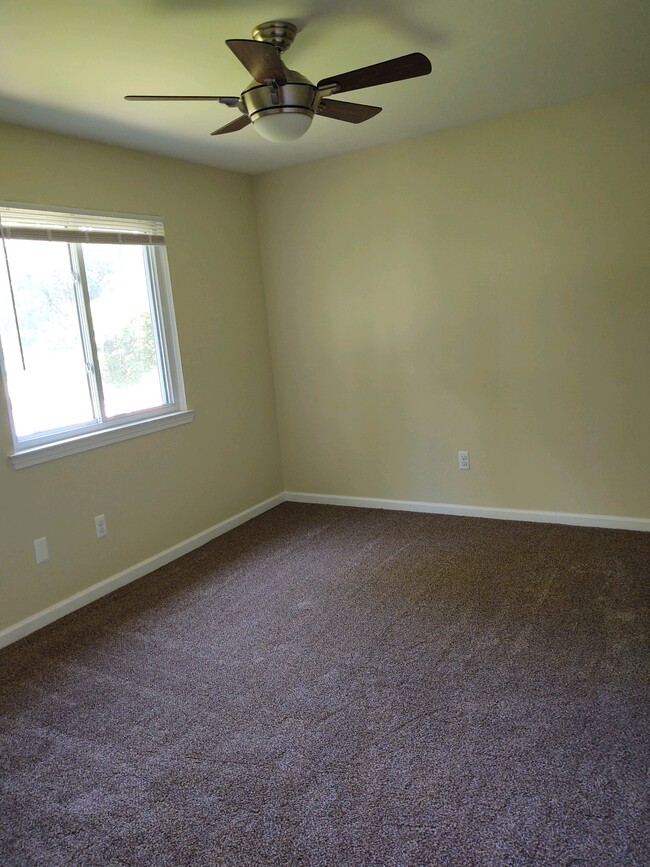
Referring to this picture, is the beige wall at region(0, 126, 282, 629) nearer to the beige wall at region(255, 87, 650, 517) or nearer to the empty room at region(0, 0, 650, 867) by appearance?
the empty room at region(0, 0, 650, 867)

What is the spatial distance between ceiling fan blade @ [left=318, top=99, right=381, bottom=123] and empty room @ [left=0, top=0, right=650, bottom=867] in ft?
0.06

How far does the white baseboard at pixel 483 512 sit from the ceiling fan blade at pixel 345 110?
2.54m

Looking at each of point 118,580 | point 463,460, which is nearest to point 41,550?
point 118,580

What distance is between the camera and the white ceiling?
2.09 metres

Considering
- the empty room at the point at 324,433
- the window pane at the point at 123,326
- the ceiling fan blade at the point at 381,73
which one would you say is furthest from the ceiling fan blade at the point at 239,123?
the window pane at the point at 123,326

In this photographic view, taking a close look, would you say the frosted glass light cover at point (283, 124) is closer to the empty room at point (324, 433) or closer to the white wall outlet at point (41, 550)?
the empty room at point (324, 433)

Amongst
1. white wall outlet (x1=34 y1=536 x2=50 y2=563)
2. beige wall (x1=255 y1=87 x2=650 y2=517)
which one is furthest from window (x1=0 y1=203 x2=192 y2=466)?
beige wall (x1=255 y1=87 x2=650 y2=517)

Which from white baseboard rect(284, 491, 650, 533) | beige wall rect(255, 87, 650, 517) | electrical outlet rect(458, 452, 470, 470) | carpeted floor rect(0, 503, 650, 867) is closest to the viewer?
carpeted floor rect(0, 503, 650, 867)

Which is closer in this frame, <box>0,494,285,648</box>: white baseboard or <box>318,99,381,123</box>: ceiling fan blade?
<box>318,99,381,123</box>: ceiling fan blade

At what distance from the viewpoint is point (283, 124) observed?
2.29 metres

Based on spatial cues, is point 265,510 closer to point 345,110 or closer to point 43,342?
point 43,342

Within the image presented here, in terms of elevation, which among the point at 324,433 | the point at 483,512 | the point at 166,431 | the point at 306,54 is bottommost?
the point at 483,512

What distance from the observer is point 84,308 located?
11.1 feet

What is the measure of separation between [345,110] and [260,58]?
1.92 feet
